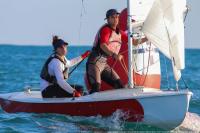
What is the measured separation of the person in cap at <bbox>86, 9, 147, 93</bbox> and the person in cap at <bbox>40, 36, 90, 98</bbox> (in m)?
0.37

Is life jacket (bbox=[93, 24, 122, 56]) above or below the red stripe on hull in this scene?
above

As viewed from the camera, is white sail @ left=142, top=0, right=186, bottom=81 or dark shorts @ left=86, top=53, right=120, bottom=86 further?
dark shorts @ left=86, top=53, right=120, bottom=86

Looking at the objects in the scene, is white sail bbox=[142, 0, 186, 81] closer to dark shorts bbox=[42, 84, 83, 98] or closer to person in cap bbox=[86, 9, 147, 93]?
person in cap bbox=[86, 9, 147, 93]

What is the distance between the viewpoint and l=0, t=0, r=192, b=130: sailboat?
488 inches

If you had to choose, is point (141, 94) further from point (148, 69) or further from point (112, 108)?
point (148, 69)

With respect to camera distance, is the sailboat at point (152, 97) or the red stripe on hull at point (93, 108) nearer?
the sailboat at point (152, 97)

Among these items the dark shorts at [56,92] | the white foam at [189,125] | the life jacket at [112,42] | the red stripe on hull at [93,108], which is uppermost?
the life jacket at [112,42]

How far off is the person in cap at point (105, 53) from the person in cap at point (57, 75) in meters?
0.37

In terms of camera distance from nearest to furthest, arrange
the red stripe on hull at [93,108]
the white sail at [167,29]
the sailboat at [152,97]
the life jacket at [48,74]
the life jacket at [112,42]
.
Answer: the sailboat at [152,97]
the red stripe on hull at [93,108]
the white sail at [167,29]
the life jacket at [112,42]
the life jacket at [48,74]

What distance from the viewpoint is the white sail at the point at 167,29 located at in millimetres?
12977

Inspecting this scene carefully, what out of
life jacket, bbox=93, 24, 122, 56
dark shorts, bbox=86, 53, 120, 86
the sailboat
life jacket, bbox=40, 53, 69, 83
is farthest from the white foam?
life jacket, bbox=40, 53, 69, 83

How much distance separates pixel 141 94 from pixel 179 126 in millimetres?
876

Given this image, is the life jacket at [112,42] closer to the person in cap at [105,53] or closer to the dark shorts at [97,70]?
the person in cap at [105,53]

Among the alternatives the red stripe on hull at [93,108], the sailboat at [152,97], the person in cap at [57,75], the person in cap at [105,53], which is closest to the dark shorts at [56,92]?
the person in cap at [57,75]
